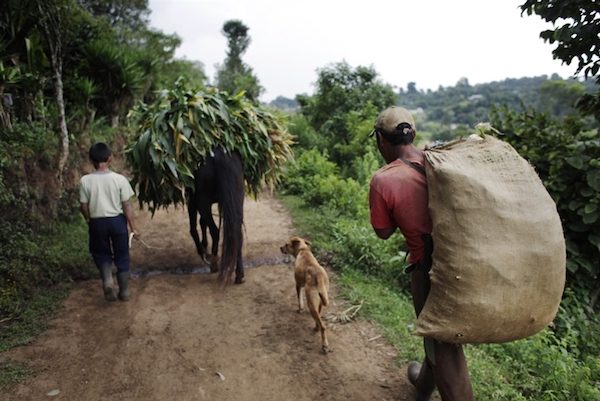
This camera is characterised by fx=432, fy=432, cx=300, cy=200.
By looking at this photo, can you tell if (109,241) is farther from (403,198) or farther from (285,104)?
(285,104)

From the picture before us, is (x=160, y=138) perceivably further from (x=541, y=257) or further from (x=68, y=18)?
(x=541, y=257)

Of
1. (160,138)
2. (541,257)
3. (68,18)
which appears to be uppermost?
(68,18)

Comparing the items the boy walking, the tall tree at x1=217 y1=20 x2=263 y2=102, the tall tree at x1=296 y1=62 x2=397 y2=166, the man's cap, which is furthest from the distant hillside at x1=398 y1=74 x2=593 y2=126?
the man's cap

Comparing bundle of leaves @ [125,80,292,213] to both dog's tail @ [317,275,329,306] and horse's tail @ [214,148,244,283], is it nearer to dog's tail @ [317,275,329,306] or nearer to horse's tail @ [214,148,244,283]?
horse's tail @ [214,148,244,283]

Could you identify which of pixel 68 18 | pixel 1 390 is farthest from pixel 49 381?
pixel 68 18

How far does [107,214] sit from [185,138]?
1068 mm

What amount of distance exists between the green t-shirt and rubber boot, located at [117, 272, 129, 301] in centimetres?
63

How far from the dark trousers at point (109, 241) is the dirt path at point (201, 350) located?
1.46 feet

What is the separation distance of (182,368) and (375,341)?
1.61 metres

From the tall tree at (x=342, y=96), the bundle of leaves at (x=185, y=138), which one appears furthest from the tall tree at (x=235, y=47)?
the bundle of leaves at (x=185, y=138)

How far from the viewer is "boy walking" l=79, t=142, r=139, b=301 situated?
162 inches

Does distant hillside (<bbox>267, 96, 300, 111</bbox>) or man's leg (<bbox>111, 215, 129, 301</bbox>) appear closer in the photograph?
man's leg (<bbox>111, 215, 129, 301</bbox>)

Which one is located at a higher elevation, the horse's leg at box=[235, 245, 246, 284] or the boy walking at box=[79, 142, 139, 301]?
the boy walking at box=[79, 142, 139, 301]

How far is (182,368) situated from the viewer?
3.37 metres
